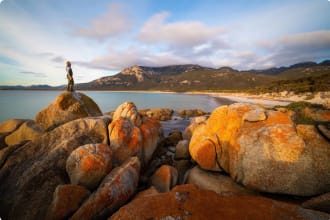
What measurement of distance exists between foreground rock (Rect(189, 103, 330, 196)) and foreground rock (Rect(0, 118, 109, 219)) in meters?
5.54

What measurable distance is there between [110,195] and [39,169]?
327cm

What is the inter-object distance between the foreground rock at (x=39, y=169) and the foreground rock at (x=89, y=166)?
74 cm

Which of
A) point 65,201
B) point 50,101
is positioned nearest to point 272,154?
point 65,201

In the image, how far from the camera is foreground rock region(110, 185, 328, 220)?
3.17m

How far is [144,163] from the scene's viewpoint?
7922mm

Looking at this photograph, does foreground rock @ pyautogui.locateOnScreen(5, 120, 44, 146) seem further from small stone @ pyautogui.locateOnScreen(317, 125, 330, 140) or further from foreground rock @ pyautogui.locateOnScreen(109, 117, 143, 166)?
small stone @ pyautogui.locateOnScreen(317, 125, 330, 140)

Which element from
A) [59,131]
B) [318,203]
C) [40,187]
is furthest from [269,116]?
[59,131]

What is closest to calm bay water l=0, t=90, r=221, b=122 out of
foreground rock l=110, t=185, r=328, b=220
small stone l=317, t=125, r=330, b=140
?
foreground rock l=110, t=185, r=328, b=220

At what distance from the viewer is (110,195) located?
4359 millimetres

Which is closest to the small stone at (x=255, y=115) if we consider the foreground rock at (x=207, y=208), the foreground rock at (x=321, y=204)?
the foreground rock at (x=321, y=204)

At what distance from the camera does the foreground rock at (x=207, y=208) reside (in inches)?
125

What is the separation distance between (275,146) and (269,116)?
1.36m

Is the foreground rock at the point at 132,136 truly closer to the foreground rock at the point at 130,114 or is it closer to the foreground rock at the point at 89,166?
the foreground rock at the point at 130,114

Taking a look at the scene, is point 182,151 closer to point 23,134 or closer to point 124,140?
point 124,140
